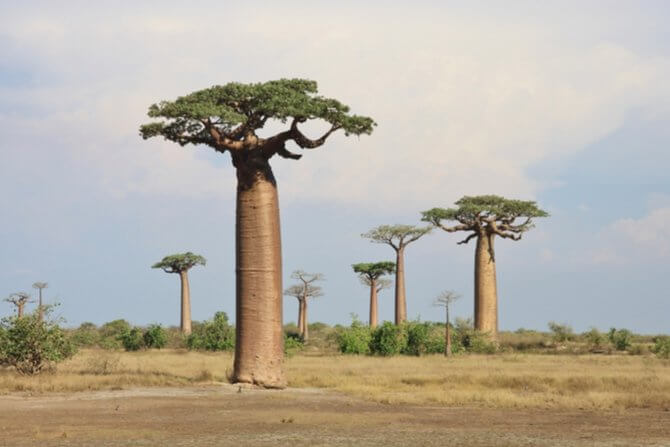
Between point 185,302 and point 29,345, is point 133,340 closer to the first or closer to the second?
point 185,302

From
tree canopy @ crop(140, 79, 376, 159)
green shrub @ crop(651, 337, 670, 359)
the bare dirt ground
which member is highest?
tree canopy @ crop(140, 79, 376, 159)

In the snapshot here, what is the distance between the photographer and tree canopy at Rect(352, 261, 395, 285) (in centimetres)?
5472

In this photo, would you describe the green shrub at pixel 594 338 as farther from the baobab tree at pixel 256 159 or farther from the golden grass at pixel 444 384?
the baobab tree at pixel 256 159

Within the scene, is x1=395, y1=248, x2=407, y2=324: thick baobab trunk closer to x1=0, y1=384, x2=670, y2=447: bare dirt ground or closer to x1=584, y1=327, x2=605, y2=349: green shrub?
x1=584, y1=327, x2=605, y2=349: green shrub

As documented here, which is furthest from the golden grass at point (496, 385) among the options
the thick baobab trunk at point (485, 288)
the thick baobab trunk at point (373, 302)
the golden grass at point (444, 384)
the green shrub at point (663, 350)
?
the thick baobab trunk at point (373, 302)

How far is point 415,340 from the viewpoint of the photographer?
37.7 metres

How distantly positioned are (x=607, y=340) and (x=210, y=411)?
117 feet

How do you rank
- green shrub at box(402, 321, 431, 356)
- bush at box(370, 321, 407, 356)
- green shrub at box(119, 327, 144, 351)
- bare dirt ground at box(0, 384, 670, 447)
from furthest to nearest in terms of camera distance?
green shrub at box(119, 327, 144, 351) → green shrub at box(402, 321, 431, 356) → bush at box(370, 321, 407, 356) → bare dirt ground at box(0, 384, 670, 447)

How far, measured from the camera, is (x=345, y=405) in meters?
16.4

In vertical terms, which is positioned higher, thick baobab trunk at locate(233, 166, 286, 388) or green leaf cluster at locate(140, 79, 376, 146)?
green leaf cluster at locate(140, 79, 376, 146)

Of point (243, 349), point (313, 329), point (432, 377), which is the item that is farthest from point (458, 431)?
point (313, 329)

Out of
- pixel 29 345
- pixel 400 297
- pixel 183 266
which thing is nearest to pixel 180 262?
pixel 183 266

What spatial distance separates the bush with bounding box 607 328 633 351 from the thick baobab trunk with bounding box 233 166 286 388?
27.8 metres

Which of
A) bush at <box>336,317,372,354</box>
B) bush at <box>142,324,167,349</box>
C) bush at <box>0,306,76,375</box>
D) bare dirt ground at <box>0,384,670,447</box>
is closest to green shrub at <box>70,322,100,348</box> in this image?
bush at <box>142,324,167,349</box>
